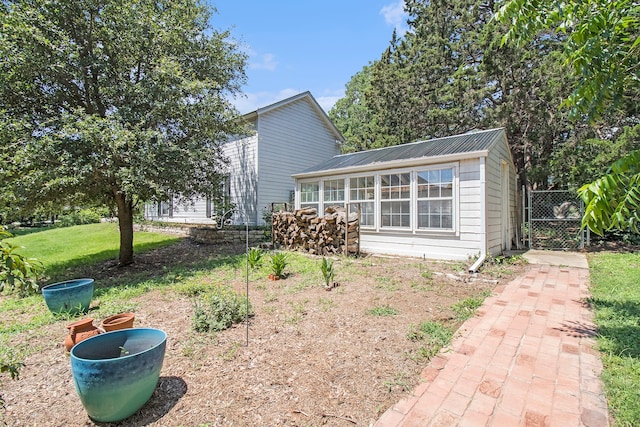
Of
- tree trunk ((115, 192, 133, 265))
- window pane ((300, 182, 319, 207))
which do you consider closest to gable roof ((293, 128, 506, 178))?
window pane ((300, 182, 319, 207))

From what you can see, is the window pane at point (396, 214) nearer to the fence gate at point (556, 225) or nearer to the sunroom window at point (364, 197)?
the sunroom window at point (364, 197)

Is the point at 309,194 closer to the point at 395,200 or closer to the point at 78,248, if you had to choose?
the point at 395,200

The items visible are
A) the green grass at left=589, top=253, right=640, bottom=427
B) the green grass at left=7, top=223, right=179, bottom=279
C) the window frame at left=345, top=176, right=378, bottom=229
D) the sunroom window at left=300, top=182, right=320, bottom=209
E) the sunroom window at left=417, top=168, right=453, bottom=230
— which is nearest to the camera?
the green grass at left=589, top=253, right=640, bottom=427

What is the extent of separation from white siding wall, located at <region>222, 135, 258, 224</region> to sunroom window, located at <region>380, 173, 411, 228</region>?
5962 millimetres

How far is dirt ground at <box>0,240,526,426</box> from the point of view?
2.31 m

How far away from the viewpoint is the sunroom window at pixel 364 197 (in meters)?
9.27

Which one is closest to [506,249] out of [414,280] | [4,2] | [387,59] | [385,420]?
[414,280]

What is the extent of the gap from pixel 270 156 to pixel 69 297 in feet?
31.2

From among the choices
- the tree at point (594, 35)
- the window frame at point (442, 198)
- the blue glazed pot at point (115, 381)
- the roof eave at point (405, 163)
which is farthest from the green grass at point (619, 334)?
the roof eave at point (405, 163)

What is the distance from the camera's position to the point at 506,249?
31.8ft

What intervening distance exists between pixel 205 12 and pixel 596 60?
1018cm

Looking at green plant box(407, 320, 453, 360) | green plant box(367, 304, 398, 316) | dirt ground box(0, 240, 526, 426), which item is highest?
green plant box(367, 304, 398, 316)

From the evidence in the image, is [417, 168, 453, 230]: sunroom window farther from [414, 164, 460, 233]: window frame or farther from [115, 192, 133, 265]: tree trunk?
[115, 192, 133, 265]: tree trunk

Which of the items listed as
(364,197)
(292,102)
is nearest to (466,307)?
(364,197)
